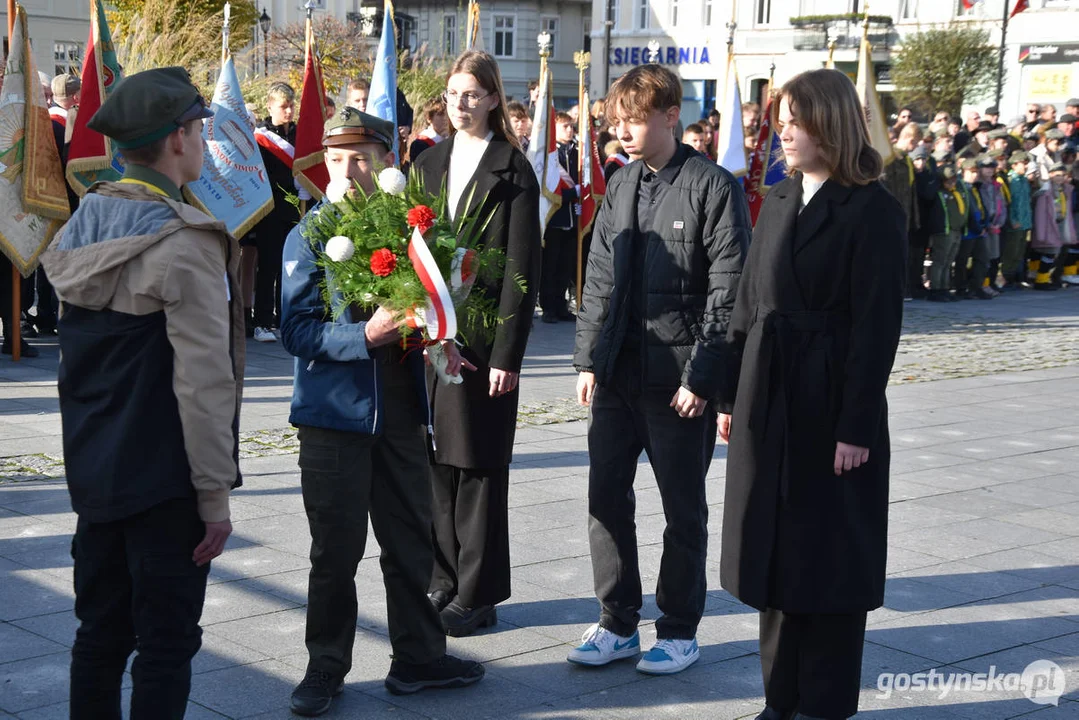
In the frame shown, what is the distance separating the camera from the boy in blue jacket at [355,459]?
4.29m

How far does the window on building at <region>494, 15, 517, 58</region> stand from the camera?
234 feet

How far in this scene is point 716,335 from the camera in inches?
181

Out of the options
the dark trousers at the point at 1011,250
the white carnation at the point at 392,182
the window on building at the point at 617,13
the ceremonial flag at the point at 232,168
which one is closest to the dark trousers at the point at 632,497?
the white carnation at the point at 392,182

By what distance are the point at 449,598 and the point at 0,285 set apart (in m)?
7.36

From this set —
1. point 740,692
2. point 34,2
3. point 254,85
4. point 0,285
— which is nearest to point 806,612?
point 740,692

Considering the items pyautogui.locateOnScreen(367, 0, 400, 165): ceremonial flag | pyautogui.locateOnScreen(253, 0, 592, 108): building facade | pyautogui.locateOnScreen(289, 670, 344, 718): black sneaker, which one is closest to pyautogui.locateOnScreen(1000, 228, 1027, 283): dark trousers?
pyautogui.locateOnScreen(367, 0, 400, 165): ceremonial flag

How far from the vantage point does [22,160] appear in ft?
34.4

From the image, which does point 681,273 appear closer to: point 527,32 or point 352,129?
point 352,129

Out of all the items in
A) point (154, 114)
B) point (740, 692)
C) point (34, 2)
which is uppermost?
point (34, 2)

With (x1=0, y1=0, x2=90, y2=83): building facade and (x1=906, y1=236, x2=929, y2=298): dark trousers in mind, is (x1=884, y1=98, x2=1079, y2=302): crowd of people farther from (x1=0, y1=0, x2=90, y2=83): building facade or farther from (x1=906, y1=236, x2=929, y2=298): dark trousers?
(x1=0, y1=0, x2=90, y2=83): building facade

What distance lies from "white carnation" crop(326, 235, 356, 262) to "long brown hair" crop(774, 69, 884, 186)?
135 cm

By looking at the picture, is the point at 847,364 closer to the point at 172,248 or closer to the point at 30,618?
the point at 172,248

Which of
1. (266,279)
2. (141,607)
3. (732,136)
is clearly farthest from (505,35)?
(141,607)

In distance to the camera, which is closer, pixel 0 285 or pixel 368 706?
pixel 368 706
